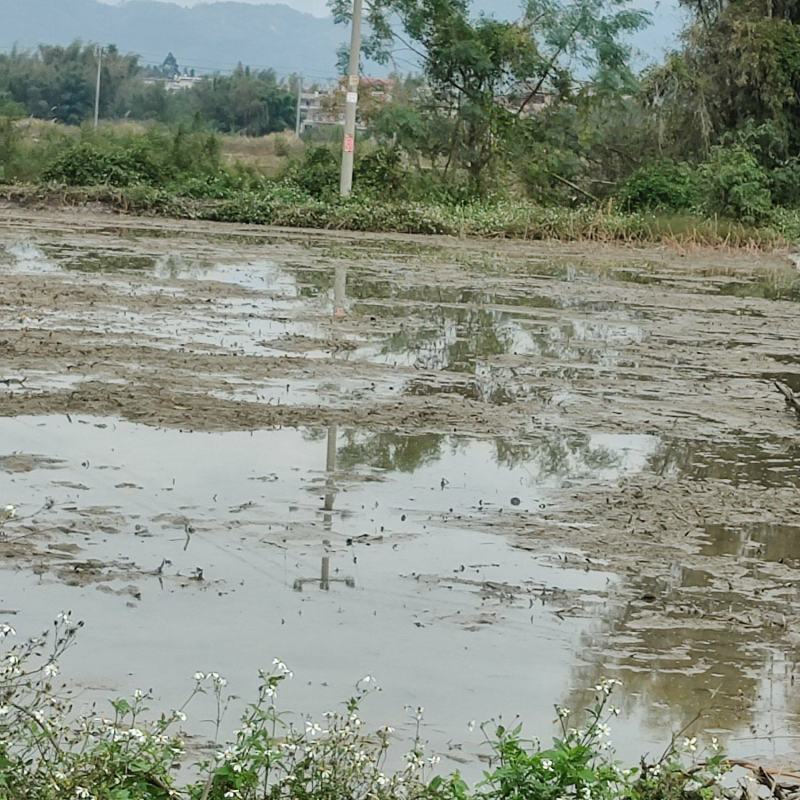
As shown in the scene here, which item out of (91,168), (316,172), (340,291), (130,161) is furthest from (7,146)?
(340,291)

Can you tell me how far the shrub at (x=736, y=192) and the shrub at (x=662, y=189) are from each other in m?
0.48

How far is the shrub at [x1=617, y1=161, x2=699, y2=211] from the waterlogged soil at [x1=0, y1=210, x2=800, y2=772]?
16677 mm

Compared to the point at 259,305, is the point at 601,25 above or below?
above

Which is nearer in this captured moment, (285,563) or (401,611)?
(401,611)

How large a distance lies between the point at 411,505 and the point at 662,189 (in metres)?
26.3

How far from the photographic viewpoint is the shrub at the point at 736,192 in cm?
3178

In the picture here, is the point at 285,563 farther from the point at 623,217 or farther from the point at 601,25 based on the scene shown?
the point at 601,25

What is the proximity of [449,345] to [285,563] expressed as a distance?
7.62 meters

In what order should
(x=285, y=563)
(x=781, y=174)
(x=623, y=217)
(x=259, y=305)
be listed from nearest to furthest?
1. (x=285, y=563)
2. (x=259, y=305)
3. (x=623, y=217)
4. (x=781, y=174)

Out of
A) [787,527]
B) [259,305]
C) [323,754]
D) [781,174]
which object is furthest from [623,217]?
[323,754]

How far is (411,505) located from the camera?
316 inches

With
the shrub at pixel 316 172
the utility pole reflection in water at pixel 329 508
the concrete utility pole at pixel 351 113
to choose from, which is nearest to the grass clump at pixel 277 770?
the utility pole reflection in water at pixel 329 508

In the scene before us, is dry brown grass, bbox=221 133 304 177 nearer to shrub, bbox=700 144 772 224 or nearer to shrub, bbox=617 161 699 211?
shrub, bbox=617 161 699 211

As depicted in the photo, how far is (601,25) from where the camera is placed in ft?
116
